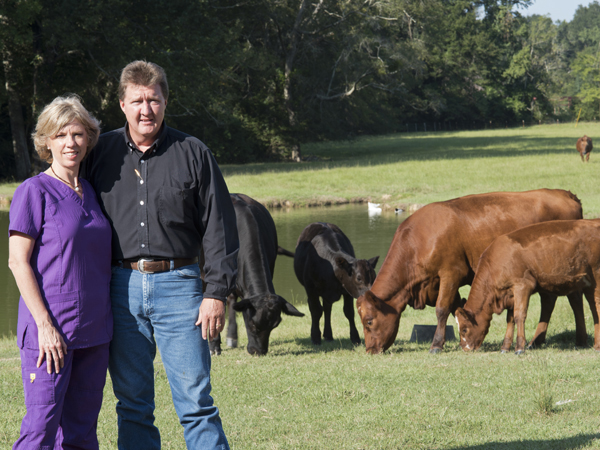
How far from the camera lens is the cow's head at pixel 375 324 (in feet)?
25.8

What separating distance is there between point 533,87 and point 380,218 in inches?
2943

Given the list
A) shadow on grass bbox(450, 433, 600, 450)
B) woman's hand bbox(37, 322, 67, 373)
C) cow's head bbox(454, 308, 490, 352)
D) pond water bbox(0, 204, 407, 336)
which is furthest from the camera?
pond water bbox(0, 204, 407, 336)

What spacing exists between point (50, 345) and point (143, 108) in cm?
130

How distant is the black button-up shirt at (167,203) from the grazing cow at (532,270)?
4534 millimetres

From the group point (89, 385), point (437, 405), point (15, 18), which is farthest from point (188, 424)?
point (15, 18)

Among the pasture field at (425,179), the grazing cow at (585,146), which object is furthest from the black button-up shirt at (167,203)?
the grazing cow at (585,146)

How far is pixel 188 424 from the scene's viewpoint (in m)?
3.59

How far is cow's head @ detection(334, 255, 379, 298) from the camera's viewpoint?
8805 millimetres

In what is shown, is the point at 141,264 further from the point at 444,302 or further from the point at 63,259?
the point at 444,302

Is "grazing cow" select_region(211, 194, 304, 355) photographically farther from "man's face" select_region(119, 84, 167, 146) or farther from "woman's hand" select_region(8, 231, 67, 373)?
"woman's hand" select_region(8, 231, 67, 373)

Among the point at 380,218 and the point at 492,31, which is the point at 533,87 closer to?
the point at 492,31

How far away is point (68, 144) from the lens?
348 centimetres

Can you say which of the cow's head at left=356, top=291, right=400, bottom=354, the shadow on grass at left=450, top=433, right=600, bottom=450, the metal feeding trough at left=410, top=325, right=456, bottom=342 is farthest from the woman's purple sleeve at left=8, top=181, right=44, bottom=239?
the metal feeding trough at left=410, top=325, right=456, bottom=342

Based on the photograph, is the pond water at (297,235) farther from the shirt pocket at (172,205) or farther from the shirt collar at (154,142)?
the shirt pocket at (172,205)
